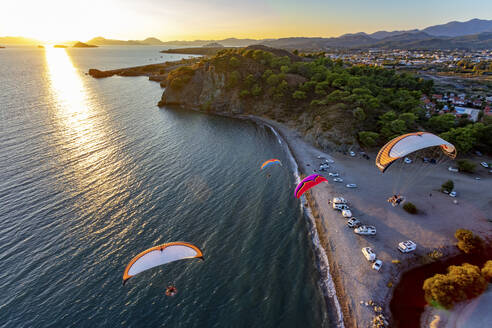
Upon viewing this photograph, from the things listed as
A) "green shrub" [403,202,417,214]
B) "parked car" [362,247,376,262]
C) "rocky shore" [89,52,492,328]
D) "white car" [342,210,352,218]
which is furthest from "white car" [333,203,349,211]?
"green shrub" [403,202,417,214]

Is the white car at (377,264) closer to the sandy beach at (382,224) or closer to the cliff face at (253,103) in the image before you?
the sandy beach at (382,224)

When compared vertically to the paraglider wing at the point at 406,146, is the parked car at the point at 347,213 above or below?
below

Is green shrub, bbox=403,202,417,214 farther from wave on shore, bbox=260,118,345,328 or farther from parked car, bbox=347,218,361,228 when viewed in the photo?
wave on shore, bbox=260,118,345,328

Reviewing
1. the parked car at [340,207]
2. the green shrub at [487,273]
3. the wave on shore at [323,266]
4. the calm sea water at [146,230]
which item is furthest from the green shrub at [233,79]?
the green shrub at [487,273]

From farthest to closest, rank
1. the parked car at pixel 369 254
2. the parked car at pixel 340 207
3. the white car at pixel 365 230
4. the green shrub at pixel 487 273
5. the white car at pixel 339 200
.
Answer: the white car at pixel 339 200 → the parked car at pixel 340 207 → the white car at pixel 365 230 → the parked car at pixel 369 254 → the green shrub at pixel 487 273

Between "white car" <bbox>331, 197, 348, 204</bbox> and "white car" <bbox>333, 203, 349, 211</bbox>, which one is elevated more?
"white car" <bbox>331, 197, 348, 204</bbox>

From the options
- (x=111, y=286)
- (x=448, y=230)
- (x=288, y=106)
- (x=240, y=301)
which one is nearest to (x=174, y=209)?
(x=111, y=286)
